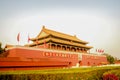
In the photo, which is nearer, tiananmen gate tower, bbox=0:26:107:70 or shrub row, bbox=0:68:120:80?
shrub row, bbox=0:68:120:80

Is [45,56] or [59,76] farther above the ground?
[45,56]

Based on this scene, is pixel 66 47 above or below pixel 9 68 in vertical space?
above

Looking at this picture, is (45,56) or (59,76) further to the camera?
(45,56)

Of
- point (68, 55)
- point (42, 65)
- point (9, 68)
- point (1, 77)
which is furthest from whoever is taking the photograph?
point (68, 55)

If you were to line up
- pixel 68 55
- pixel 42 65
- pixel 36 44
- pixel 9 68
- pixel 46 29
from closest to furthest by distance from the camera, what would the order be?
pixel 9 68
pixel 42 65
pixel 68 55
pixel 36 44
pixel 46 29

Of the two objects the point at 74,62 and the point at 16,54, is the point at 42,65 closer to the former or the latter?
the point at 16,54

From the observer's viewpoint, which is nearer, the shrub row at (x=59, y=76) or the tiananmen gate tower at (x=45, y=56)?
the shrub row at (x=59, y=76)

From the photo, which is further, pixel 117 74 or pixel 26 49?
pixel 26 49

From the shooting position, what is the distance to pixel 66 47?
34281 mm

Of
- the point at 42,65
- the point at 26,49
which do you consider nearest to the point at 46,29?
the point at 26,49

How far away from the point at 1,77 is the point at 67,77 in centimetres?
358

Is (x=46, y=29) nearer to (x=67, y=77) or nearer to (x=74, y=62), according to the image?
(x=74, y=62)

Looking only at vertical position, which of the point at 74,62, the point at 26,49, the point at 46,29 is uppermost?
the point at 46,29

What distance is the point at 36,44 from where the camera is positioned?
32.8 meters
